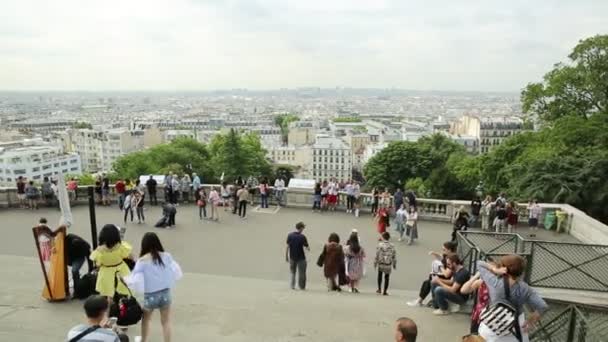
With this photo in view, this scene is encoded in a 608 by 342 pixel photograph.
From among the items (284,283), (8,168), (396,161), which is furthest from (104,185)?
(8,168)

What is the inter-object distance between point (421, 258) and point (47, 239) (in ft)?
28.1

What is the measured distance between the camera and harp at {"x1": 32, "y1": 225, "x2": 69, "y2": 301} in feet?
25.8

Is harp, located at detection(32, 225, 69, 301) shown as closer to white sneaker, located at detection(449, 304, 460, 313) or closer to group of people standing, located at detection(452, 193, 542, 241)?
white sneaker, located at detection(449, 304, 460, 313)

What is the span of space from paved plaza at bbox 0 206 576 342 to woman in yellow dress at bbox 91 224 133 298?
3.16 ft

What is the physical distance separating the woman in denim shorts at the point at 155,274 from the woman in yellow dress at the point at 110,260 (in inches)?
29.7

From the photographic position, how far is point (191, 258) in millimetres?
12438

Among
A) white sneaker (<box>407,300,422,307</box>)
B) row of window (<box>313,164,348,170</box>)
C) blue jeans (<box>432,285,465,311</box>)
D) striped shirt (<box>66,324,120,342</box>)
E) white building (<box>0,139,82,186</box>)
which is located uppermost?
striped shirt (<box>66,324,120,342</box>)

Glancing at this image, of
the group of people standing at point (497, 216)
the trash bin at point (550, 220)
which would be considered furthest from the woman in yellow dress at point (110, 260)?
the trash bin at point (550, 220)

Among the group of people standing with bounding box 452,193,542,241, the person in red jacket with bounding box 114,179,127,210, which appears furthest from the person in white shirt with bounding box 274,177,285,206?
the group of people standing with bounding box 452,193,542,241

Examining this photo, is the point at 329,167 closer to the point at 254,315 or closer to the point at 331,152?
the point at 331,152

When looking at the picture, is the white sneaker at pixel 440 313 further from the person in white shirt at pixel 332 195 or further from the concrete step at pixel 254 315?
the person in white shirt at pixel 332 195

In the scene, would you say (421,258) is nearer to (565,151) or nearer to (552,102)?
(565,151)

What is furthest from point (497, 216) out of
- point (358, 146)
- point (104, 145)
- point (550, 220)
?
point (104, 145)

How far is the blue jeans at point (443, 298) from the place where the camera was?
7.75 meters
